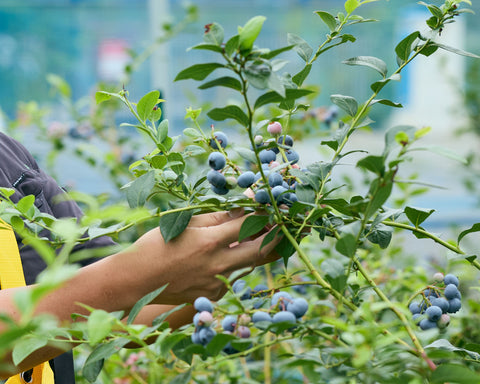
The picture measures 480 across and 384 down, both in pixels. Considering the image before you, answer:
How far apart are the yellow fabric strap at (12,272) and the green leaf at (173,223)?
0.99ft

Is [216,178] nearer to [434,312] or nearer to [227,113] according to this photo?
[227,113]

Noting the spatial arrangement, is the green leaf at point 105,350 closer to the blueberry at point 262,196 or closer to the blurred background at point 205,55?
the blueberry at point 262,196

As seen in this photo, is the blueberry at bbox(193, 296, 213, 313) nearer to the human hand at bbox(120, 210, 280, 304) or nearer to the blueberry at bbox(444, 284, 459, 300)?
the human hand at bbox(120, 210, 280, 304)

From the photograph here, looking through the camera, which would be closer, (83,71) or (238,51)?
(238,51)

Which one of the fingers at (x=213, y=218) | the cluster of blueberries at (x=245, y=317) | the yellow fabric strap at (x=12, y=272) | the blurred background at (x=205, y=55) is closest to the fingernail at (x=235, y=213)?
the fingers at (x=213, y=218)

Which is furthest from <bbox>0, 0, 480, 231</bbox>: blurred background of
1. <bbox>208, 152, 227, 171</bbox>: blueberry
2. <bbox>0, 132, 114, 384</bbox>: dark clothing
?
<bbox>208, 152, 227, 171</bbox>: blueberry

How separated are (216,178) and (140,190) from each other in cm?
7

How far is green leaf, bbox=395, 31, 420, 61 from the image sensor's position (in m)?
0.63

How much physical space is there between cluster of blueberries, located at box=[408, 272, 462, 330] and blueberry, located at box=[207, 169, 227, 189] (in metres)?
0.24

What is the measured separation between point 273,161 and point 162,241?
0.14 m

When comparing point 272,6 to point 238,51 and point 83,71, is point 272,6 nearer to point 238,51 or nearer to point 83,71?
point 83,71

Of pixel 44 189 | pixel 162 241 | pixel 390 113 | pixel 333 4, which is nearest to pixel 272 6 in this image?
pixel 333 4

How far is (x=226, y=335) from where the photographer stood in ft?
1.59

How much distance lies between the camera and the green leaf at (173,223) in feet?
1.94
